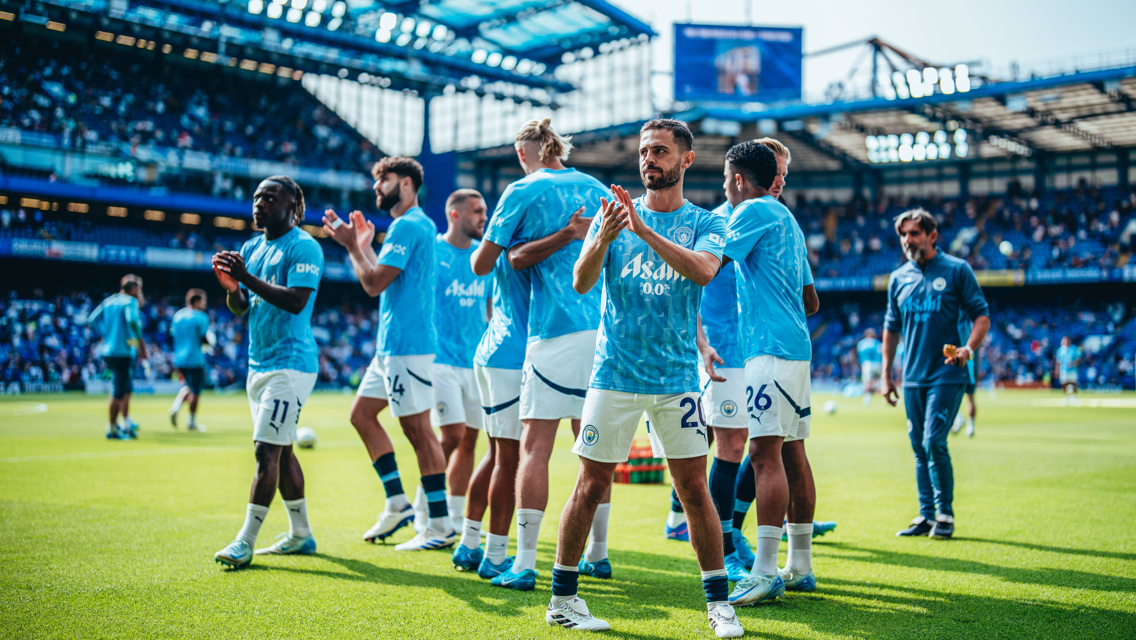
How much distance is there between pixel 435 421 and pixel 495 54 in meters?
35.0

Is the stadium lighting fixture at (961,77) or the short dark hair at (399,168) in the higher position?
the stadium lighting fixture at (961,77)

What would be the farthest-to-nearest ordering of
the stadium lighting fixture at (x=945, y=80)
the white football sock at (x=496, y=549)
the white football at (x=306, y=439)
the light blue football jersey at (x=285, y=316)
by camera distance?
the stadium lighting fixture at (x=945, y=80) → the white football at (x=306, y=439) → the light blue football jersey at (x=285, y=316) → the white football sock at (x=496, y=549)

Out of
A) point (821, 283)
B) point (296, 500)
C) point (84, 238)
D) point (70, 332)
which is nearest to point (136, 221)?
point (84, 238)

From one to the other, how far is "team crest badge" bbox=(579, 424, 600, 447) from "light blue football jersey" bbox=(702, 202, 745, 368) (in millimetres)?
1659

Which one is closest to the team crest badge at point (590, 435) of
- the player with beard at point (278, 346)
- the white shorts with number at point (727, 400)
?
the white shorts with number at point (727, 400)

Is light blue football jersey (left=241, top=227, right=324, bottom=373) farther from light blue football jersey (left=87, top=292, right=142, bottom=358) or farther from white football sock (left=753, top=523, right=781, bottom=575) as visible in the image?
light blue football jersey (left=87, top=292, right=142, bottom=358)

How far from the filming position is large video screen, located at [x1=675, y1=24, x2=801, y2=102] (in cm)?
3891

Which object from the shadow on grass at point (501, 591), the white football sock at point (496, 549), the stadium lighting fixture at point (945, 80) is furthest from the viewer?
the stadium lighting fixture at point (945, 80)

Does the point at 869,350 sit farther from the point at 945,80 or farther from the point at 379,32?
the point at 379,32

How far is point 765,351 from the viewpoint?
15.2 ft

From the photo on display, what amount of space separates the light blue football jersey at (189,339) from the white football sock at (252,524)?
9295mm

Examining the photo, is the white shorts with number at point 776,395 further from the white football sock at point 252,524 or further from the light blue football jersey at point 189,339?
the light blue football jersey at point 189,339

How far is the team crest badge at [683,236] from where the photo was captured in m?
3.88

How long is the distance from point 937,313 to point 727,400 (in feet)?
8.82
